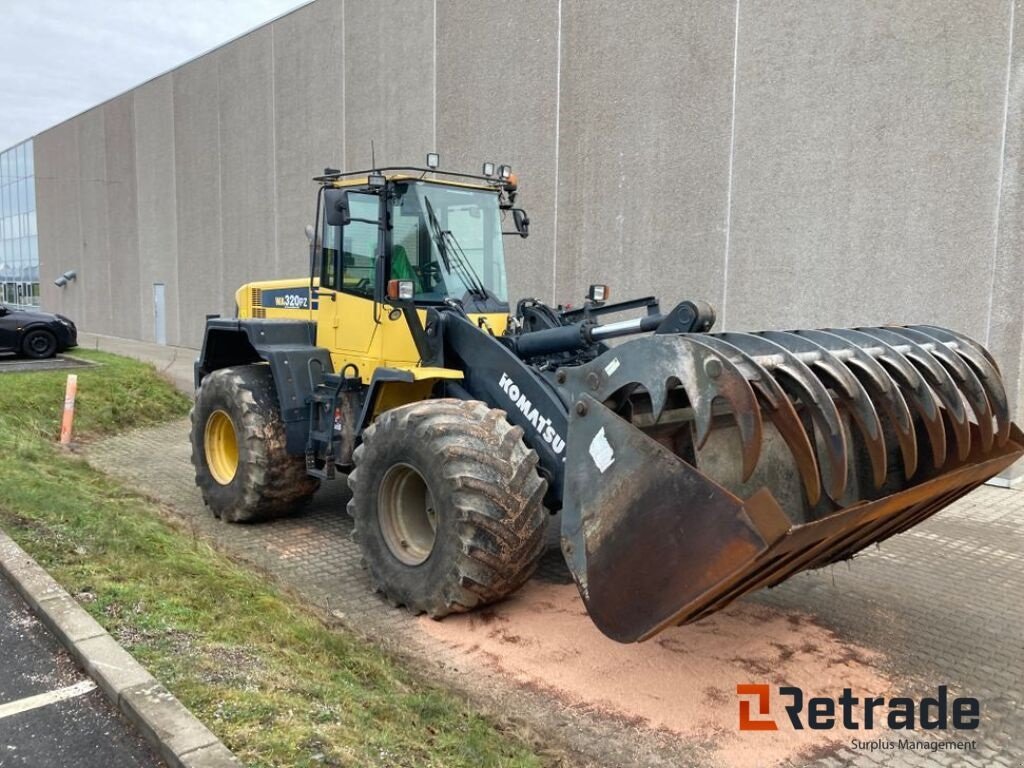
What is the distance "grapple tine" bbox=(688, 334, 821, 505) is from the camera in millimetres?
3406

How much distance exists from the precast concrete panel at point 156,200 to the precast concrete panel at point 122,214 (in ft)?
1.89

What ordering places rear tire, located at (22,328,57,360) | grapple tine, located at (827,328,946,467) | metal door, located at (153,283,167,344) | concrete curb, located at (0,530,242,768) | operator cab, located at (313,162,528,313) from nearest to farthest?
1. concrete curb, located at (0,530,242,768)
2. grapple tine, located at (827,328,946,467)
3. operator cab, located at (313,162,528,313)
4. rear tire, located at (22,328,57,360)
5. metal door, located at (153,283,167,344)

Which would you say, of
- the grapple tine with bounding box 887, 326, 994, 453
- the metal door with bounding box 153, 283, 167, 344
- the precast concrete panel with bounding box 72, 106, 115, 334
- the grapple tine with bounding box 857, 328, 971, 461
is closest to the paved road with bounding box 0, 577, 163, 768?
the grapple tine with bounding box 857, 328, 971, 461

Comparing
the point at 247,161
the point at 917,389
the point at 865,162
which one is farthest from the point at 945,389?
the point at 247,161

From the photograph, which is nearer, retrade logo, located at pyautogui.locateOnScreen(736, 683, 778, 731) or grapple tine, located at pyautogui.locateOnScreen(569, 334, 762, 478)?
grapple tine, located at pyautogui.locateOnScreen(569, 334, 762, 478)

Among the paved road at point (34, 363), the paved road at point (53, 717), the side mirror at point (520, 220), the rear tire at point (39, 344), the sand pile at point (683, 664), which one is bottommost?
the sand pile at point (683, 664)

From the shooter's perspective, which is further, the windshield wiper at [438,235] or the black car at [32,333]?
the black car at [32,333]

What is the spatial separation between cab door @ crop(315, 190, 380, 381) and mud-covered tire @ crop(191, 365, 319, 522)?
2.42 feet

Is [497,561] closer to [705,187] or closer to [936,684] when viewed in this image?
[936,684]

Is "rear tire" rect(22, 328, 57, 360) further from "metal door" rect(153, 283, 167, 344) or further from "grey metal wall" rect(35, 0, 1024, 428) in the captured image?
"metal door" rect(153, 283, 167, 344)

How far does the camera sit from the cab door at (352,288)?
20.3 ft

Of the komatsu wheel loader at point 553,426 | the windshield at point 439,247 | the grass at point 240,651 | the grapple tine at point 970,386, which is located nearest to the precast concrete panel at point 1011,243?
the komatsu wheel loader at point 553,426

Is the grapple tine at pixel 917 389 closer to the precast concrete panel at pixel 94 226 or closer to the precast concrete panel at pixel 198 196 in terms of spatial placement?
the precast concrete panel at pixel 198 196

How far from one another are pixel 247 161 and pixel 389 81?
6.09 m
